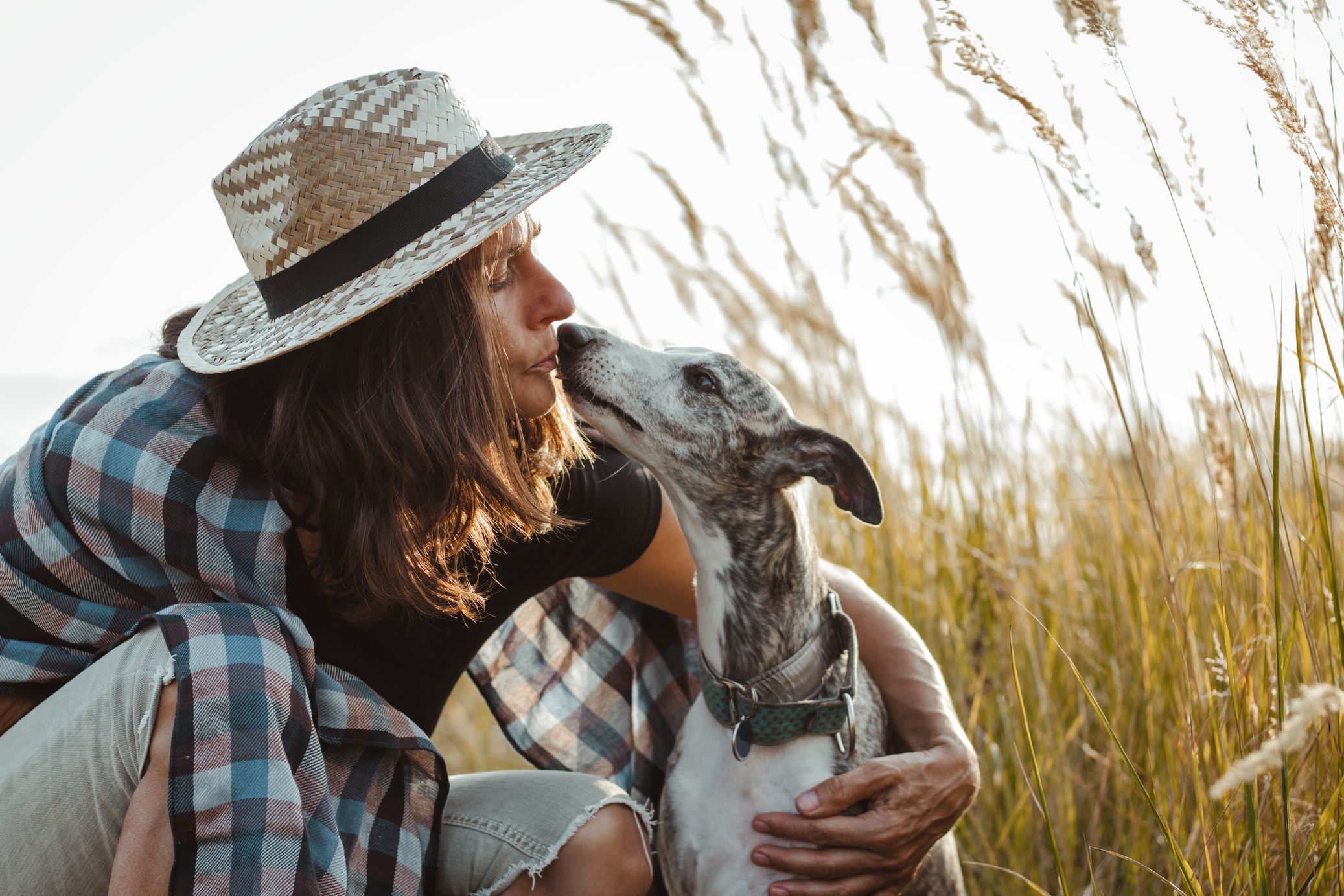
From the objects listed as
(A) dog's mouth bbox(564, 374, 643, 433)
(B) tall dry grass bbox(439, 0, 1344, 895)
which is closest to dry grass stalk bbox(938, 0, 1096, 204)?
(B) tall dry grass bbox(439, 0, 1344, 895)

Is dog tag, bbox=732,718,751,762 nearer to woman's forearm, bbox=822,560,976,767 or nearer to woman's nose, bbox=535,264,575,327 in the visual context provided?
woman's forearm, bbox=822,560,976,767

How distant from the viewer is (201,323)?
1.99 metres

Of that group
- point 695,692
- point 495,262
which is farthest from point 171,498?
point 695,692

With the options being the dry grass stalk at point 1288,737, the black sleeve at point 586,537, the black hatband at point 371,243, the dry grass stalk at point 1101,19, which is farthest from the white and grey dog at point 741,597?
the dry grass stalk at point 1288,737

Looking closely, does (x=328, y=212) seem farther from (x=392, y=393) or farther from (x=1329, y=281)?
(x=1329, y=281)

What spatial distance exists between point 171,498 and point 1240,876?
1740 mm

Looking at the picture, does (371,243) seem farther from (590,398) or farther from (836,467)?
(836,467)

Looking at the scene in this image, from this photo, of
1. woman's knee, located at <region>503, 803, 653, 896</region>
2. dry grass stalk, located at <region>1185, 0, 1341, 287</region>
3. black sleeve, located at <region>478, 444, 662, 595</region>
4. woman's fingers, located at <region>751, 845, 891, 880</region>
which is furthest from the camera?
black sleeve, located at <region>478, 444, 662, 595</region>

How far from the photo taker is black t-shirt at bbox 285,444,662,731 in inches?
76.4

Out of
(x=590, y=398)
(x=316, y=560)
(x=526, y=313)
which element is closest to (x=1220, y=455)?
(x=590, y=398)

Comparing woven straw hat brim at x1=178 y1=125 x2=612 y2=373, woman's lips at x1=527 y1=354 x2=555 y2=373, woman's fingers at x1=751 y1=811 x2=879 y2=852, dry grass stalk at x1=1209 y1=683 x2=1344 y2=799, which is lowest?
woman's fingers at x1=751 y1=811 x2=879 y2=852

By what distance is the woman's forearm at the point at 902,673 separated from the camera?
2018mm

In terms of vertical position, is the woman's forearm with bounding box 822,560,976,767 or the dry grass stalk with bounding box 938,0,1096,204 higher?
the dry grass stalk with bounding box 938,0,1096,204

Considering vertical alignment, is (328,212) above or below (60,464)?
above
